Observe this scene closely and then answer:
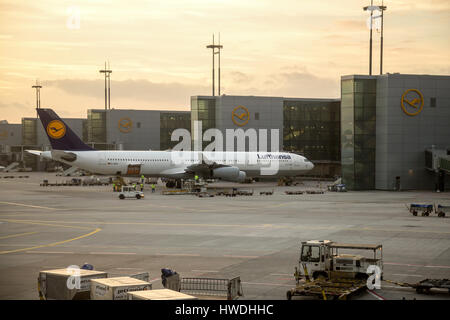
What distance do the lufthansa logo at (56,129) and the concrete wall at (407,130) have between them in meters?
47.2

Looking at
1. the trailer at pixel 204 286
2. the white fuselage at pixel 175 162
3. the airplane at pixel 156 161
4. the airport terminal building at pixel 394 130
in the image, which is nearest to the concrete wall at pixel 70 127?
the airplane at pixel 156 161

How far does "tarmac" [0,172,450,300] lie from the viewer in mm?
29969

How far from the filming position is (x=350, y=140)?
9588 centimetres

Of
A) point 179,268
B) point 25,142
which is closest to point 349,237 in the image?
point 179,268

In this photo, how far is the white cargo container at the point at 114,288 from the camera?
1977 cm

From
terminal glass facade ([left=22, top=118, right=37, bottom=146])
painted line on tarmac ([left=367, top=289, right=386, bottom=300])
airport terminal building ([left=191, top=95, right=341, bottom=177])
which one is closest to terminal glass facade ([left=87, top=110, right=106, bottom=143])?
terminal glass facade ([left=22, top=118, right=37, bottom=146])

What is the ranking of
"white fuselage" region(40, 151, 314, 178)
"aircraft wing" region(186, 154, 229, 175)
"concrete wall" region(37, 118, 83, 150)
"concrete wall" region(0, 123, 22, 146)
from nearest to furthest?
"white fuselage" region(40, 151, 314, 178), "aircraft wing" region(186, 154, 229, 175), "concrete wall" region(37, 118, 83, 150), "concrete wall" region(0, 123, 22, 146)

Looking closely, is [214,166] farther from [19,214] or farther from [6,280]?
[6,280]

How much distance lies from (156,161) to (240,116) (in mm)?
32523

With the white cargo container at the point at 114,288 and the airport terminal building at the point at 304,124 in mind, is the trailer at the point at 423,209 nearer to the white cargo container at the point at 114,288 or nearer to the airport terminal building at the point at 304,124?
the white cargo container at the point at 114,288

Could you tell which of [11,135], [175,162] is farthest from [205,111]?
[11,135]

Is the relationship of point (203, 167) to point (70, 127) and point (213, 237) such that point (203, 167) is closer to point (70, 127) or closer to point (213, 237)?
point (213, 237)

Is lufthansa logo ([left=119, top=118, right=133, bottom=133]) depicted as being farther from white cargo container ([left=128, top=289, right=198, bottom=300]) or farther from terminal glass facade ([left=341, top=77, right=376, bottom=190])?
white cargo container ([left=128, top=289, right=198, bottom=300])

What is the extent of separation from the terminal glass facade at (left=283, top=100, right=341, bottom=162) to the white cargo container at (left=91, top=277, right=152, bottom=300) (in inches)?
4314
